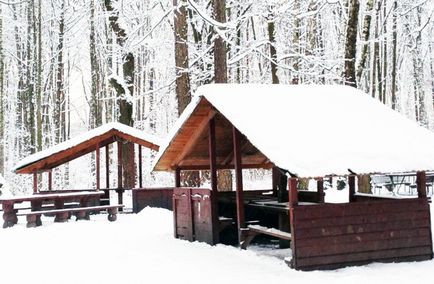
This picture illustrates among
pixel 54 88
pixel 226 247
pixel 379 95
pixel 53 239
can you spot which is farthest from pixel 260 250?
pixel 54 88

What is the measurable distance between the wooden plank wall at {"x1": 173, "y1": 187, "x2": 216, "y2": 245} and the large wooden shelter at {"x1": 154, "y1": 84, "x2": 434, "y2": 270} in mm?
45

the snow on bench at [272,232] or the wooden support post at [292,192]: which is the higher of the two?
the wooden support post at [292,192]

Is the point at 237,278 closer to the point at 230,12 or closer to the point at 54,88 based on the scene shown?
the point at 230,12

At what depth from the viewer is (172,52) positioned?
102 feet

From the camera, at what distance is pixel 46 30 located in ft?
97.8

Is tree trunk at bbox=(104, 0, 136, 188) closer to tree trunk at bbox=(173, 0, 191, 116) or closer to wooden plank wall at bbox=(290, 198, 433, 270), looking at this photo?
tree trunk at bbox=(173, 0, 191, 116)

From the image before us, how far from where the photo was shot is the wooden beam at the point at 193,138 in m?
11.0

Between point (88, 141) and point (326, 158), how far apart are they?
11965 mm

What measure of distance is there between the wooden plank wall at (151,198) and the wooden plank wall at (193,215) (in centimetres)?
625

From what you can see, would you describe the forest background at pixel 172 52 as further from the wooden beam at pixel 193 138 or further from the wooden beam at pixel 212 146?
the wooden beam at pixel 212 146

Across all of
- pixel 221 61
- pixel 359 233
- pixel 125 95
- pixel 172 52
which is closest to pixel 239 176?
pixel 359 233

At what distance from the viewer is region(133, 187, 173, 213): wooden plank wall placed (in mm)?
18766

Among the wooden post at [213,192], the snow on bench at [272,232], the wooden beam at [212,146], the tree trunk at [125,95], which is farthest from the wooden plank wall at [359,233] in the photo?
the tree trunk at [125,95]

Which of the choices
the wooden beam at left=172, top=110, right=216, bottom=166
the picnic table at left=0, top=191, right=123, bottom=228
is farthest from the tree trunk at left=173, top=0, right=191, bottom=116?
the wooden beam at left=172, top=110, right=216, bottom=166
